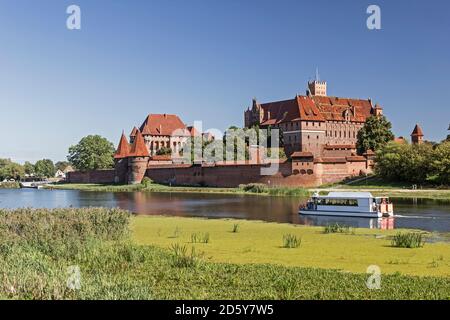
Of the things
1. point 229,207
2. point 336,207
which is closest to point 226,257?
point 336,207

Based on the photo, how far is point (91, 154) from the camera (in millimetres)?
88500

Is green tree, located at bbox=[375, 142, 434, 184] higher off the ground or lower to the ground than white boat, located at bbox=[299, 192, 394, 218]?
higher

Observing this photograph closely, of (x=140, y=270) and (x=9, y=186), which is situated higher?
(x=9, y=186)

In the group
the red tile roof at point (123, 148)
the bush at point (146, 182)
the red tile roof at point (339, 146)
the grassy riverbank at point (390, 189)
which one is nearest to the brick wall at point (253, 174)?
the bush at point (146, 182)

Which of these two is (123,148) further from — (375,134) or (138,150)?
(375,134)

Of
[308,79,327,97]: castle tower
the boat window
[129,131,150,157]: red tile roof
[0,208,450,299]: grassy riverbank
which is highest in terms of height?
[308,79,327,97]: castle tower

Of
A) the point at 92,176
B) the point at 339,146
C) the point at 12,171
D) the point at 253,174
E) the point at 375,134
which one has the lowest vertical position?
the point at 253,174

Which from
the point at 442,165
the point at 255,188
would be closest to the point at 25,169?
the point at 255,188

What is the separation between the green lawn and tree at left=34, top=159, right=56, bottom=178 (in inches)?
4066

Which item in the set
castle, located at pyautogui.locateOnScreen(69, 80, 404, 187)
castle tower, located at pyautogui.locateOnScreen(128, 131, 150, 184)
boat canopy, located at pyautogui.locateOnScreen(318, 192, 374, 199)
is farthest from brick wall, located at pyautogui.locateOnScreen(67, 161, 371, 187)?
boat canopy, located at pyautogui.locateOnScreen(318, 192, 374, 199)

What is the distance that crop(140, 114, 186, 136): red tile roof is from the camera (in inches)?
3492

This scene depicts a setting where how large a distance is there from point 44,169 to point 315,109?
67753mm

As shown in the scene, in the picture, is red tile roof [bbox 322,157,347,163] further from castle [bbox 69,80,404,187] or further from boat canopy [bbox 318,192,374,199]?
boat canopy [bbox 318,192,374,199]
